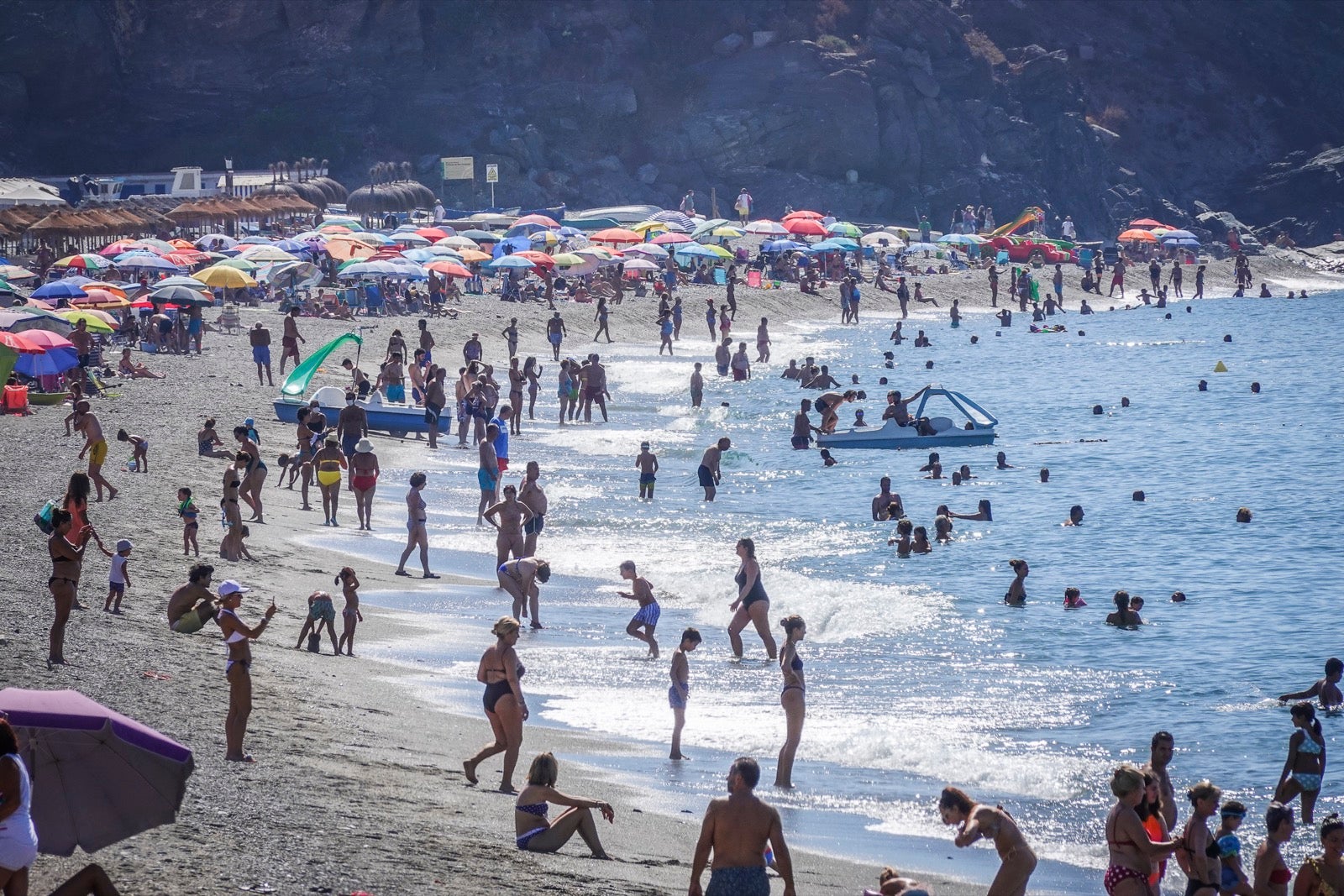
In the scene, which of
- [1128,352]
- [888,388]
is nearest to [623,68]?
[1128,352]

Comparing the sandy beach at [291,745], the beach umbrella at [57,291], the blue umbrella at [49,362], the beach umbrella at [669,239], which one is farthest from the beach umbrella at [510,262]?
the sandy beach at [291,745]

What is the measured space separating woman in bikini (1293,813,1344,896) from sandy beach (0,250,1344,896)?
1.86m

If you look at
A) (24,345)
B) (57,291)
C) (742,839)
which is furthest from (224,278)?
(742,839)

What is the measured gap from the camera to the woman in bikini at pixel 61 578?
10.9 metres

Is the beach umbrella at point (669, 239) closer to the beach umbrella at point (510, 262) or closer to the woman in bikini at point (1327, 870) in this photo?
the beach umbrella at point (510, 262)

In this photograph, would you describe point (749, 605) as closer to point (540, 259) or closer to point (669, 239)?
point (540, 259)

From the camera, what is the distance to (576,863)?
8.86 meters

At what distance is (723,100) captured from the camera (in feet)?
247

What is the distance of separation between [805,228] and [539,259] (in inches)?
539

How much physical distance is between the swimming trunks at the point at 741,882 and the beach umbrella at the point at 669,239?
1801 inches

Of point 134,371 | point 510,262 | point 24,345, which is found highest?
point 510,262

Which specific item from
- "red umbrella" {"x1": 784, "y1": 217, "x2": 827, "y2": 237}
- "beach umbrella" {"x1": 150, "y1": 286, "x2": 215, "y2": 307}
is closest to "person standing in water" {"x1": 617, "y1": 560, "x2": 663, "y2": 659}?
"beach umbrella" {"x1": 150, "y1": 286, "x2": 215, "y2": 307}

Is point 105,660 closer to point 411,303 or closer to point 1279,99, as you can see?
point 411,303

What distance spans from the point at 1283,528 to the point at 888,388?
49.7ft
